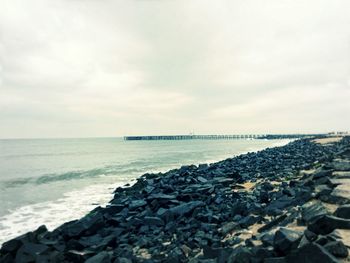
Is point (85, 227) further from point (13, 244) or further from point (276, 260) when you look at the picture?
point (276, 260)

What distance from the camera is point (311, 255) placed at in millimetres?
5000

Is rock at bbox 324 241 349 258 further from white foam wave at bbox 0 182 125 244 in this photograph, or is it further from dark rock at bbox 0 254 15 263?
white foam wave at bbox 0 182 125 244

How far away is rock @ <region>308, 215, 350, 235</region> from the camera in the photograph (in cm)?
636

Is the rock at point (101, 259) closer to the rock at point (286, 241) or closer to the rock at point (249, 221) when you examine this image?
the rock at point (249, 221)

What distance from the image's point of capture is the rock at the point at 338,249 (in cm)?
525

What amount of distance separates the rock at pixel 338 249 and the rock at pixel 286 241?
0.52 metres

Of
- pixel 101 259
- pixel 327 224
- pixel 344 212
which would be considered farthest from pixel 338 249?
pixel 101 259

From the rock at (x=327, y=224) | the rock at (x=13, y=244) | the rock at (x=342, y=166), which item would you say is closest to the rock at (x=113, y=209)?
the rock at (x=13, y=244)

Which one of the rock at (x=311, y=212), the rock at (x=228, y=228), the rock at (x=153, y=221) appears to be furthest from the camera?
the rock at (x=153, y=221)

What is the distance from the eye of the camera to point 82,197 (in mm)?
21750

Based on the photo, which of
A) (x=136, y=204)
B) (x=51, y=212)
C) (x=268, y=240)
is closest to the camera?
(x=268, y=240)

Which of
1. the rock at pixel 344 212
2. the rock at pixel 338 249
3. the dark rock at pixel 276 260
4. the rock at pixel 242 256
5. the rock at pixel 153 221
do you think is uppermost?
the rock at pixel 344 212

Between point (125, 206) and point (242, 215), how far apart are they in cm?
620

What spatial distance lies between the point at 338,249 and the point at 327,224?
1220 mm
